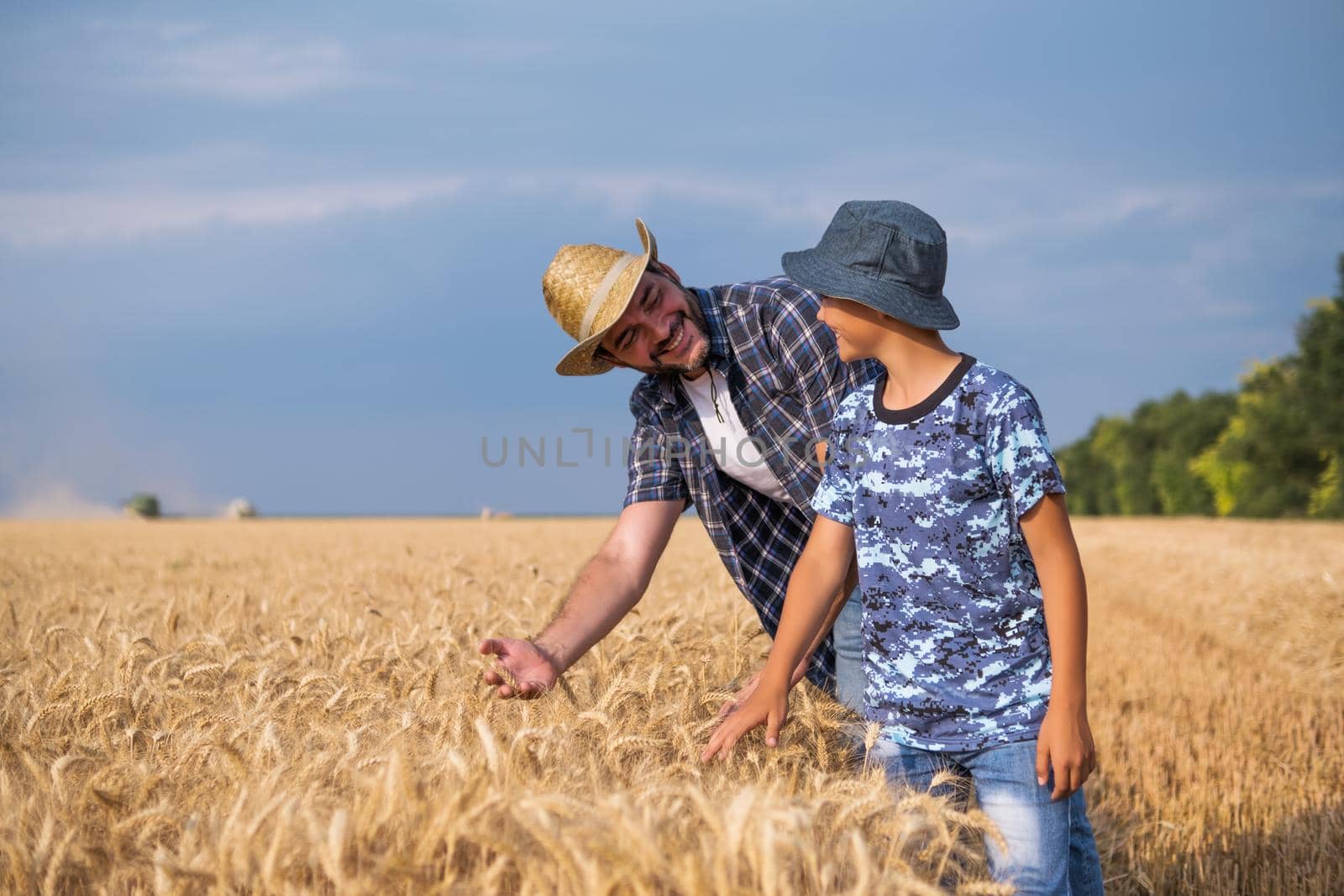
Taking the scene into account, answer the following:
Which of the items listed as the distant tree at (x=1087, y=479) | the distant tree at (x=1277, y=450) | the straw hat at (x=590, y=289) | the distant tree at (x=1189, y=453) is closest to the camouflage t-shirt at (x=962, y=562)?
the straw hat at (x=590, y=289)

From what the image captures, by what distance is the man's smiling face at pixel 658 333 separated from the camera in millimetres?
3252

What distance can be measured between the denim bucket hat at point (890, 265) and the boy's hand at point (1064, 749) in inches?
37.1

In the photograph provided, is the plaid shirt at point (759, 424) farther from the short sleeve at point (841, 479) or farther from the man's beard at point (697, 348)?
the short sleeve at point (841, 479)

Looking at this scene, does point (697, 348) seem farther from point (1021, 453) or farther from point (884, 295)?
point (1021, 453)

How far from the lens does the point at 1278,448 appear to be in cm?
4038

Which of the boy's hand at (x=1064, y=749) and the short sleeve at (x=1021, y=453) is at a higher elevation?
the short sleeve at (x=1021, y=453)

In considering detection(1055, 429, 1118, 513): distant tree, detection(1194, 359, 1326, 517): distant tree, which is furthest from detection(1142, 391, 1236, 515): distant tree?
detection(1194, 359, 1326, 517): distant tree

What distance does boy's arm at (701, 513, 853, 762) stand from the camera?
2.48 meters

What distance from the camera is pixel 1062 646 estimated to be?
7.57 ft

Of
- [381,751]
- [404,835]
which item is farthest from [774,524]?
[404,835]

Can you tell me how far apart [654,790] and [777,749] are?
878 mm

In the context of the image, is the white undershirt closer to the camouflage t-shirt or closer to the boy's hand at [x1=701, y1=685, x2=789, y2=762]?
the camouflage t-shirt

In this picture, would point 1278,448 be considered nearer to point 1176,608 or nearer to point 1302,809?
point 1176,608

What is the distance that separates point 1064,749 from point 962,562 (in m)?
0.47
